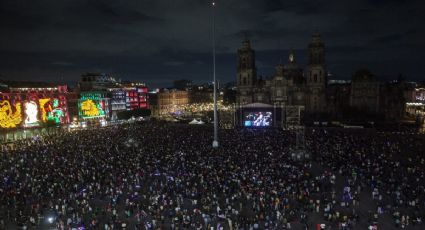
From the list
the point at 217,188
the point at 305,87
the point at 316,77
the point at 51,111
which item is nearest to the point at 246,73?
the point at 305,87

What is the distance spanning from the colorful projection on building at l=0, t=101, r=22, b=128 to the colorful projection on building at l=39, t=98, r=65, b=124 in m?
5.25

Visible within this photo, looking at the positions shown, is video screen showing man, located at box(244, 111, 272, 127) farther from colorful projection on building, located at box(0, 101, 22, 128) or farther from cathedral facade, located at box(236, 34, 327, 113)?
colorful projection on building, located at box(0, 101, 22, 128)

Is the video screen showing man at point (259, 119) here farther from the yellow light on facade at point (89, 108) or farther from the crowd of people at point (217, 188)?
the yellow light on facade at point (89, 108)

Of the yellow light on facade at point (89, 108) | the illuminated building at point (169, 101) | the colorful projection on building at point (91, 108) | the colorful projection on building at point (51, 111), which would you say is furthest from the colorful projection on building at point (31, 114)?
the illuminated building at point (169, 101)

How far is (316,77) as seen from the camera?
7469 centimetres

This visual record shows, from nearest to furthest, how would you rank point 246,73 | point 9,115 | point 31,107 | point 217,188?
point 217,188
point 9,115
point 31,107
point 246,73

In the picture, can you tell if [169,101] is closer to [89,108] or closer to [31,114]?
[89,108]

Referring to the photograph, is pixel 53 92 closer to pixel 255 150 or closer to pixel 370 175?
pixel 255 150

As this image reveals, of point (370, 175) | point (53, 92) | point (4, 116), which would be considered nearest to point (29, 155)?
point (4, 116)

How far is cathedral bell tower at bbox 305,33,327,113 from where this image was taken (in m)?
73.9

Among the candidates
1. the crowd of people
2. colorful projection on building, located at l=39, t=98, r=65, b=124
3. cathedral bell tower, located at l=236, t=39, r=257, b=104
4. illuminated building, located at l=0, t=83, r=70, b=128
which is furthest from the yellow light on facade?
the crowd of people

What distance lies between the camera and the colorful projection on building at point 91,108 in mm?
79562

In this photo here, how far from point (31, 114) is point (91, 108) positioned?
2033cm

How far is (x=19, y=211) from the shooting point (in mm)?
20422
